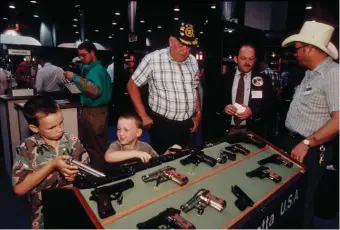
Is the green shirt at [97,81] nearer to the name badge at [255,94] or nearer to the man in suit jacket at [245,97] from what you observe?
the man in suit jacket at [245,97]

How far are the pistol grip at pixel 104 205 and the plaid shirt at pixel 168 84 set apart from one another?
1516 millimetres

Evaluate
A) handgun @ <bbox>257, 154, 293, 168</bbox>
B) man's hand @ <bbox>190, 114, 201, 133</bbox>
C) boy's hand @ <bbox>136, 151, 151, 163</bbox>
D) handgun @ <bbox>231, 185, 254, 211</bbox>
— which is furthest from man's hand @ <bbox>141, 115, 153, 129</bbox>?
handgun @ <bbox>231, 185, 254, 211</bbox>

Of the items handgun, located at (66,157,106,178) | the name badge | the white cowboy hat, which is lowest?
handgun, located at (66,157,106,178)

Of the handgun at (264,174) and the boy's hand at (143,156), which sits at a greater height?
the boy's hand at (143,156)

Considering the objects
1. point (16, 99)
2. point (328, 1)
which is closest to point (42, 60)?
point (16, 99)

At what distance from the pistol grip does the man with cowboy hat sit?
1.52 meters

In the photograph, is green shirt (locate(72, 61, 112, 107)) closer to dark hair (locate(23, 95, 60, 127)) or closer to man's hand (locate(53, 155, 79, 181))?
dark hair (locate(23, 95, 60, 127))

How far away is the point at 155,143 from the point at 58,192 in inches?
63.2

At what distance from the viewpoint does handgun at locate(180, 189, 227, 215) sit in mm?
1164

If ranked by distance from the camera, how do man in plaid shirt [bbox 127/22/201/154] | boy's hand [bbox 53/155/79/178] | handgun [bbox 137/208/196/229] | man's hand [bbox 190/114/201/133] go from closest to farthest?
handgun [bbox 137/208/196/229], boy's hand [bbox 53/155/79/178], man in plaid shirt [bbox 127/22/201/154], man's hand [bbox 190/114/201/133]

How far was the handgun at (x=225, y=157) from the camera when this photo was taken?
1.68 metres

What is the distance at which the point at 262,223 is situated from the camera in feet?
4.47

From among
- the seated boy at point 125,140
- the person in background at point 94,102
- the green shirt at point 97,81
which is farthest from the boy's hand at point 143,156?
the green shirt at point 97,81

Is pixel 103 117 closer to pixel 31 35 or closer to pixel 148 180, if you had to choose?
pixel 148 180
